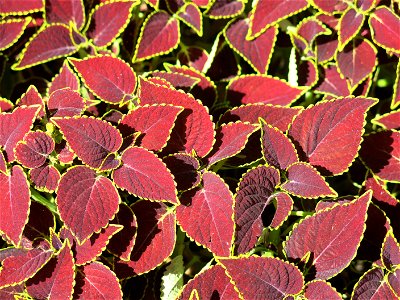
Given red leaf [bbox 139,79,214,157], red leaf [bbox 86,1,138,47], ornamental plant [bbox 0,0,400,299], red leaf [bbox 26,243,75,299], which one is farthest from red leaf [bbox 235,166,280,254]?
red leaf [bbox 86,1,138,47]

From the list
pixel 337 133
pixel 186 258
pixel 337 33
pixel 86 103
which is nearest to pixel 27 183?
pixel 86 103

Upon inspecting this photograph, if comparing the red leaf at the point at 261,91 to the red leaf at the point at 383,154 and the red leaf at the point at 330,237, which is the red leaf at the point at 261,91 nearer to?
the red leaf at the point at 383,154

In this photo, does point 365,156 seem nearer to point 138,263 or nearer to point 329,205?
point 329,205

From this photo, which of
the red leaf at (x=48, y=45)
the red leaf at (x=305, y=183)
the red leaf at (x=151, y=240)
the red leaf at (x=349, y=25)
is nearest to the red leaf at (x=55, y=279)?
the red leaf at (x=151, y=240)

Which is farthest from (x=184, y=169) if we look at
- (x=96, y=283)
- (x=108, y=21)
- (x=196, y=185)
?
(x=108, y=21)

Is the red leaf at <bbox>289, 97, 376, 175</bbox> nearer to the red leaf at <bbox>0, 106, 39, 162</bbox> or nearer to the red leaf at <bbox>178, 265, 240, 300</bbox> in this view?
the red leaf at <bbox>178, 265, 240, 300</bbox>

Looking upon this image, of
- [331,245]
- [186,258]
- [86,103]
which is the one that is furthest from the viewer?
[186,258]

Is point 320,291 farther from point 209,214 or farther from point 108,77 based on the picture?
point 108,77
